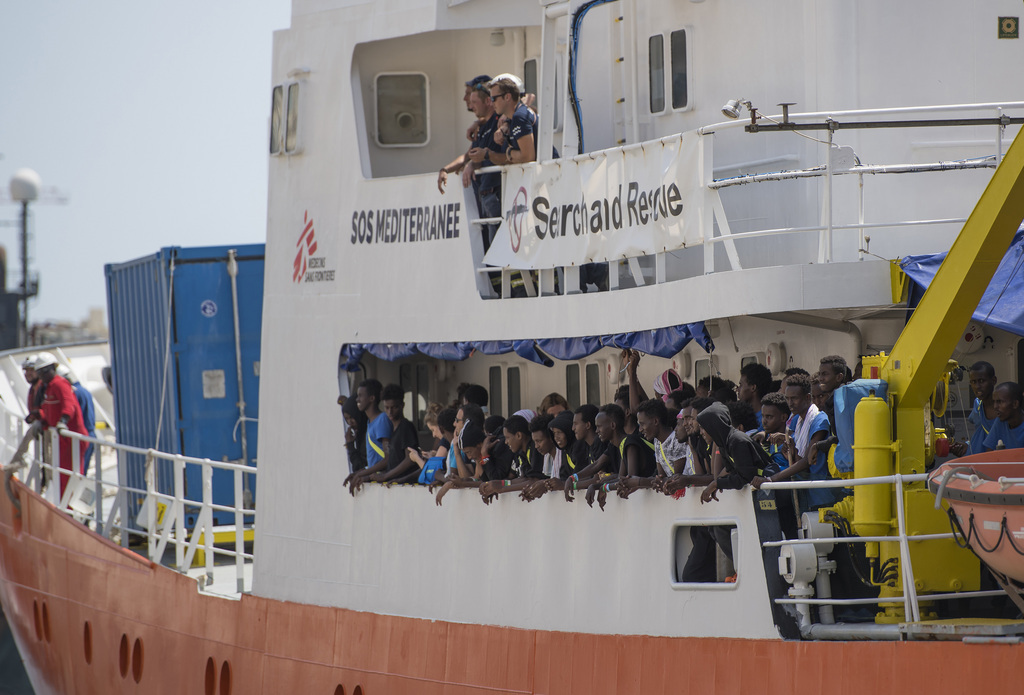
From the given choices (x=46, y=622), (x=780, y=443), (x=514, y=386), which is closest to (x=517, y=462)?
(x=780, y=443)

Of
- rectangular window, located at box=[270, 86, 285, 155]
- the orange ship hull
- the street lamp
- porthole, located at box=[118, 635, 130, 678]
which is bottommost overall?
porthole, located at box=[118, 635, 130, 678]

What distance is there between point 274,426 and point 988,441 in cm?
605

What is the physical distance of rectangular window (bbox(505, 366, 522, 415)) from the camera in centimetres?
1185

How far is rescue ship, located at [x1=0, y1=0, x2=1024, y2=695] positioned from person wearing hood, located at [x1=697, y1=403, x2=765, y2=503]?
6.9 inches

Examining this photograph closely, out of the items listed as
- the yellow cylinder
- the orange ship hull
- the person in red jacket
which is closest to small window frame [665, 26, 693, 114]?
the yellow cylinder

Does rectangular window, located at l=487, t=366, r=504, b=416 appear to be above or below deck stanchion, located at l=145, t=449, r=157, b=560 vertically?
above

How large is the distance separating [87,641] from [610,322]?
23.8 feet

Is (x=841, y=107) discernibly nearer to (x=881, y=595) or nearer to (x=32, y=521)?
(x=881, y=595)

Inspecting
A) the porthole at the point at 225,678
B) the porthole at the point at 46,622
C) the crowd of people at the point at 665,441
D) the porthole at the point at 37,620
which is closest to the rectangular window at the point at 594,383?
the crowd of people at the point at 665,441

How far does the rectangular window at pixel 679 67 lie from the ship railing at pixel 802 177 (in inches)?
27.6

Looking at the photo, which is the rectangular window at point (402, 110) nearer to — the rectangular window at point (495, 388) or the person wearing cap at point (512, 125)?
the person wearing cap at point (512, 125)

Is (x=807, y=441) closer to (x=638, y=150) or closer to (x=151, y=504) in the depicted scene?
(x=638, y=150)

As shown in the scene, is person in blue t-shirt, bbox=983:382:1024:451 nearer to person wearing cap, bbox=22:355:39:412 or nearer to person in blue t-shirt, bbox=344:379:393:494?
person in blue t-shirt, bbox=344:379:393:494

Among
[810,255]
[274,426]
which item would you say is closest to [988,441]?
[810,255]
